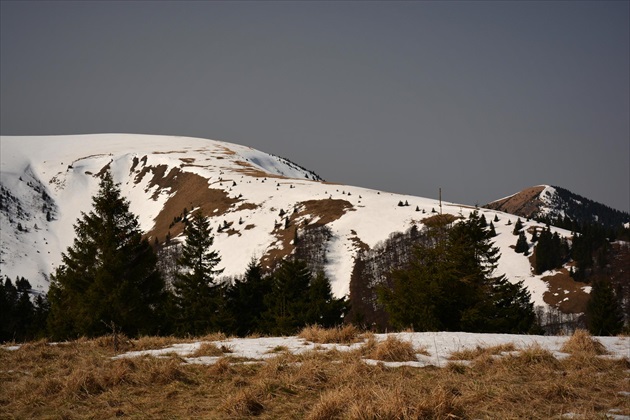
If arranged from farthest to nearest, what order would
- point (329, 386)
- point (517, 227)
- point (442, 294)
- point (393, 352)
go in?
point (517, 227) → point (442, 294) → point (393, 352) → point (329, 386)

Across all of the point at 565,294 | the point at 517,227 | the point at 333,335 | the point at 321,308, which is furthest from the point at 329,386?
the point at 517,227

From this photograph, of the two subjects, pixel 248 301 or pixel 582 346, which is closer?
pixel 582 346

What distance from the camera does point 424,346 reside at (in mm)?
10945

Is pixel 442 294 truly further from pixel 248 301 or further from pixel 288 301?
pixel 248 301

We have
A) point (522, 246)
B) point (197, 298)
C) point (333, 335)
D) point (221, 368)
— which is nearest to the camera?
point (221, 368)

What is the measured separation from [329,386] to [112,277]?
31.1 m

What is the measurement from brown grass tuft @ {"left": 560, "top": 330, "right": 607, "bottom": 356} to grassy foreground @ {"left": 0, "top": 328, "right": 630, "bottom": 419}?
3 centimetres

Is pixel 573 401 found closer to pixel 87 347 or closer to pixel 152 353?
A: pixel 152 353

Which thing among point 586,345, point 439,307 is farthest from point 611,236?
point 586,345

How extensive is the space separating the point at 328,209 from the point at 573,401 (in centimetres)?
13782

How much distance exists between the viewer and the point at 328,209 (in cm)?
14488

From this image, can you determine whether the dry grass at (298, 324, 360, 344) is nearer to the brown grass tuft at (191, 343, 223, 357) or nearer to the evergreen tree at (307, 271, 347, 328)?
the brown grass tuft at (191, 343, 223, 357)

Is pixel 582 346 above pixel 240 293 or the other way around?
above

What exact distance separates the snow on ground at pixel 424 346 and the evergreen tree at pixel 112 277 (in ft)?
78.8
